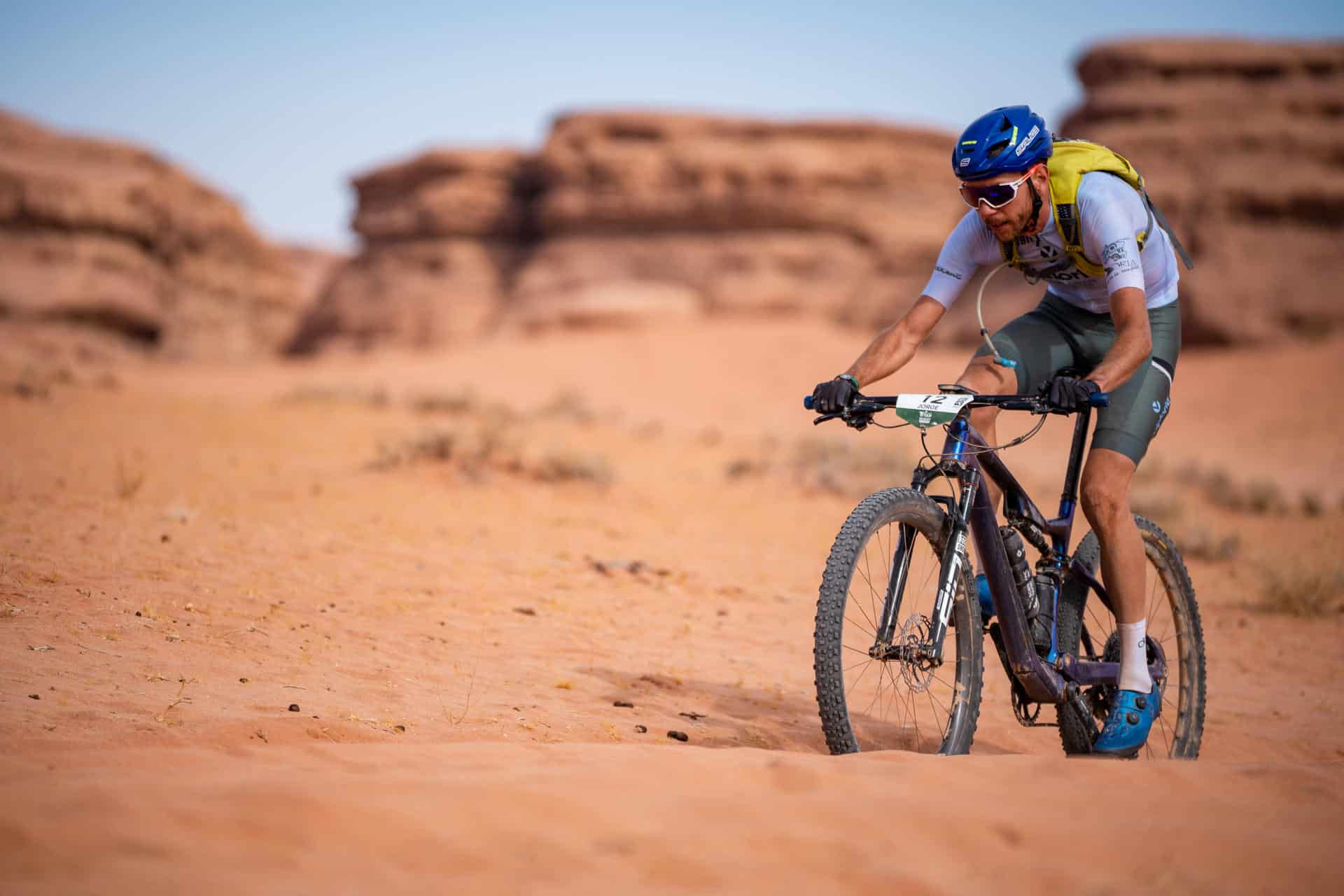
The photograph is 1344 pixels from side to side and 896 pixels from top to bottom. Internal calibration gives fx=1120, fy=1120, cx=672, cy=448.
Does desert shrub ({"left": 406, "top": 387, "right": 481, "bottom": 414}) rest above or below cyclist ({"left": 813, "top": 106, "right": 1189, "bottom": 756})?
below

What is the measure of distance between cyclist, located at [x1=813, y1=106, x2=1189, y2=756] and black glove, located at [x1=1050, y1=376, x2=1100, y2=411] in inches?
3.4

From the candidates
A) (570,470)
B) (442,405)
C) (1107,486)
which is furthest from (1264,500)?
(442,405)

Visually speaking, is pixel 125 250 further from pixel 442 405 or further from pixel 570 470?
pixel 570 470

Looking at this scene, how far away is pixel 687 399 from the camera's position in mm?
27750

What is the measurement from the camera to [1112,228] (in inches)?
154

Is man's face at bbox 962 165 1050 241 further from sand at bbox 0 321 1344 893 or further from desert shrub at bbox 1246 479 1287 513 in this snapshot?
desert shrub at bbox 1246 479 1287 513

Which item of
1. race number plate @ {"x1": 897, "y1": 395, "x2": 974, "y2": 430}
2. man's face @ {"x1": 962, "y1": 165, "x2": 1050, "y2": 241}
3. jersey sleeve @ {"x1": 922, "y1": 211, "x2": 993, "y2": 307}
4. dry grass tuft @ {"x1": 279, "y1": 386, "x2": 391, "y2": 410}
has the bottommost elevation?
dry grass tuft @ {"x1": 279, "y1": 386, "x2": 391, "y2": 410}

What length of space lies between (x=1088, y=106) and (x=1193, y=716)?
2975cm

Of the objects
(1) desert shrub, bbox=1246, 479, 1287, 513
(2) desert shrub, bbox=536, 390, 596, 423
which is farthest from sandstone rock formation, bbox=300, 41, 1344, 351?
(1) desert shrub, bbox=1246, 479, 1287, 513

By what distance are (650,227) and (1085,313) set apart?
3887 centimetres

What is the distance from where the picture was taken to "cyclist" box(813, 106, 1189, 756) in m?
3.91

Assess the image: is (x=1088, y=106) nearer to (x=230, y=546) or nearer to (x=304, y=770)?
(x=230, y=546)

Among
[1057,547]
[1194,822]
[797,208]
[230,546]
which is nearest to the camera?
[1194,822]

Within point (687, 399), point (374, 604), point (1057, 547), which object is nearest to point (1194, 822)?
point (1057, 547)
